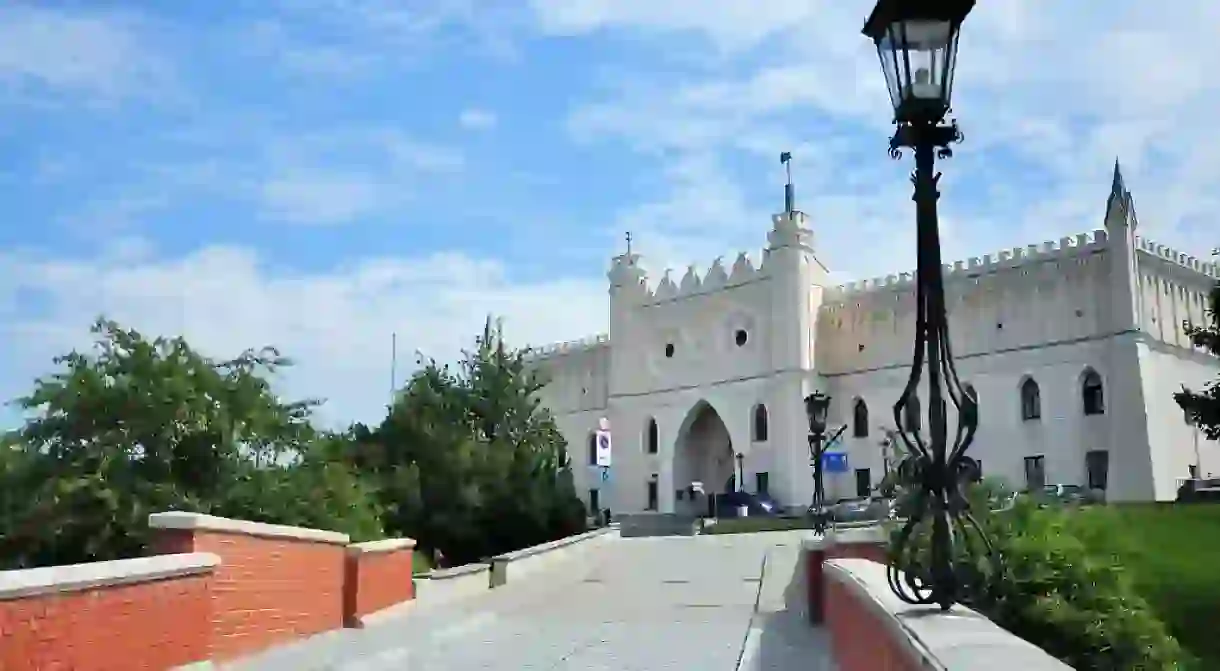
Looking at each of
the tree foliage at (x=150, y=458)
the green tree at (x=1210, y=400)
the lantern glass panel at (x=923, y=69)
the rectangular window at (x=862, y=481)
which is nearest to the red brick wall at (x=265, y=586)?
the tree foliage at (x=150, y=458)

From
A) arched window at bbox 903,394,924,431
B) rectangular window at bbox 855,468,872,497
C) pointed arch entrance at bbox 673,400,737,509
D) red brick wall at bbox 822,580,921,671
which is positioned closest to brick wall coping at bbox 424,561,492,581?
red brick wall at bbox 822,580,921,671

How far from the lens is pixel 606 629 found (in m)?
14.6

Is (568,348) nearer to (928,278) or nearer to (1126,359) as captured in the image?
(1126,359)

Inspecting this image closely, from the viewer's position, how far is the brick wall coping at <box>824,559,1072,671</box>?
385 cm

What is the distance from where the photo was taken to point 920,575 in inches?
239

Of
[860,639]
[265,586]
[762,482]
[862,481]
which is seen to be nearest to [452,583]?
[265,586]

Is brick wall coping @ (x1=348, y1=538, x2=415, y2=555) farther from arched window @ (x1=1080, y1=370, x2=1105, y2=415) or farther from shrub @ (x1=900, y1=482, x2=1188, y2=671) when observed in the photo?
arched window @ (x1=1080, y1=370, x2=1105, y2=415)

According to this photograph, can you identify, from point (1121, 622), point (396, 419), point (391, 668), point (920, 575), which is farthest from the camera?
point (396, 419)

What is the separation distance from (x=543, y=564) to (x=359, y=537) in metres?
6.13

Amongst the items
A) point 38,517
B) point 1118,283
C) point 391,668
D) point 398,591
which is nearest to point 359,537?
point 398,591

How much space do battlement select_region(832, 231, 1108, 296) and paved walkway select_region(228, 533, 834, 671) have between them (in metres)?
24.2

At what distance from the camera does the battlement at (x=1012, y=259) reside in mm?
44219

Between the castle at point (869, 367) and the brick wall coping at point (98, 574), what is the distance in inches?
1271

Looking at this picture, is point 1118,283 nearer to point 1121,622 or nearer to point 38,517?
point 1121,622
